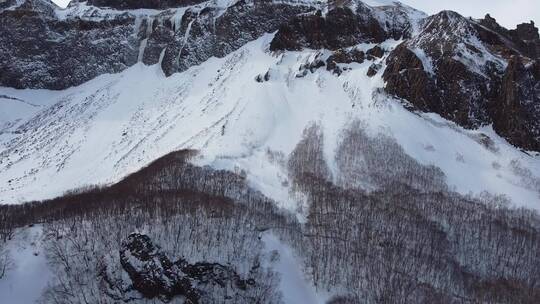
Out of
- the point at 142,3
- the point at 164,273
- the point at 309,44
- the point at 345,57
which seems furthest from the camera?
the point at 142,3

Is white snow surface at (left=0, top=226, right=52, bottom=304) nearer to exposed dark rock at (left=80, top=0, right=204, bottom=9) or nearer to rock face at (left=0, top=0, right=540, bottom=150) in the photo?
rock face at (left=0, top=0, right=540, bottom=150)

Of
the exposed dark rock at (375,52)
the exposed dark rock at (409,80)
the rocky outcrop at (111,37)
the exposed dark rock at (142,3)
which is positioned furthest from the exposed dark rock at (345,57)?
the exposed dark rock at (142,3)

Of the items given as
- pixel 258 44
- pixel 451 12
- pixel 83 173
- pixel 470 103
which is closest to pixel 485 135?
pixel 470 103

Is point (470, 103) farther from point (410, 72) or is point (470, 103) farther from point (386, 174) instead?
point (386, 174)

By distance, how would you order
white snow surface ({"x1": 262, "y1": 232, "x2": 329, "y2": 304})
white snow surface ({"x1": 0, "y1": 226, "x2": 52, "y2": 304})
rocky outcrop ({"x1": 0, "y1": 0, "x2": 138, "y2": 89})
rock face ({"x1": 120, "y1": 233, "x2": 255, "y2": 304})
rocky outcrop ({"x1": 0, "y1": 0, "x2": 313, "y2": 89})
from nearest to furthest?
1. white snow surface ({"x1": 0, "y1": 226, "x2": 52, "y2": 304})
2. rock face ({"x1": 120, "y1": 233, "x2": 255, "y2": 304})
3. white snow surface ({"x1": 262, "y1": 232, "x2": 329, "y2": 304})
4. rocky outcrop ({"x1": 0, "y1": 0, "x2": 313, "y2": 89})
5. rocky outcrop ({"x1": 0, "y1": 0, "x2": 138, "y2": 89})

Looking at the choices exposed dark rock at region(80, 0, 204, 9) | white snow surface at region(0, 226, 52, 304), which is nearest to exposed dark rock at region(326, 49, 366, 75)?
exposed dark rock at region(80, 0, 204, 9)

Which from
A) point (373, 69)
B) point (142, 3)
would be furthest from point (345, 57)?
point (142, 3)

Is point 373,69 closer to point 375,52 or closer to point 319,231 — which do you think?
point 375,52
